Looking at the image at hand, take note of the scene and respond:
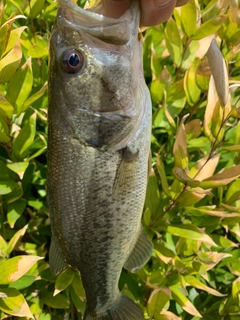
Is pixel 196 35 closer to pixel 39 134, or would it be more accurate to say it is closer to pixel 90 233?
pixel 39 134

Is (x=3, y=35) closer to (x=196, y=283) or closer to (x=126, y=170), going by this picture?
(x=126, y=170)

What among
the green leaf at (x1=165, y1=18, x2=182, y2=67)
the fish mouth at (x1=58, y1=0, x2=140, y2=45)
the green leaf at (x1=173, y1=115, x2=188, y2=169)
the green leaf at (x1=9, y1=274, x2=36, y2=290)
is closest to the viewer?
the fish mouth at (x1=58, y1=0, x2=140, y2=45)

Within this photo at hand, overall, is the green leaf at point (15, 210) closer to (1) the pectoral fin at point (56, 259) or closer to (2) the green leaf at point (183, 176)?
(1) the pectoral fin at point (56, 259)

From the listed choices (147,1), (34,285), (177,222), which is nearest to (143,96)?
(147,1)

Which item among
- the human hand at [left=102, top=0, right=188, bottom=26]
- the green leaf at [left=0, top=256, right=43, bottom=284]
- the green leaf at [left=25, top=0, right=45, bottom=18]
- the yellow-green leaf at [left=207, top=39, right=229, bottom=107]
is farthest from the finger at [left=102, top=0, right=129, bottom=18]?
the green leaf at [left=0, top=256, right=43, bottom=284]

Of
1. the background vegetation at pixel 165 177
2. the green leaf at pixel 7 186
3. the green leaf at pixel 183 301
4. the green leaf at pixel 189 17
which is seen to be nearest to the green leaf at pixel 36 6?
the background vegetation at pixel 165 177

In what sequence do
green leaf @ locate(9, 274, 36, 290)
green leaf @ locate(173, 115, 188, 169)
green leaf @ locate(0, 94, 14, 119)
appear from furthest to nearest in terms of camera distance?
green leaf @ locate(9, 274, 36, 290) < green leaf @ locate(173, 115, 188, 169) < green leaf @ locate(0, 94, 14, 119)

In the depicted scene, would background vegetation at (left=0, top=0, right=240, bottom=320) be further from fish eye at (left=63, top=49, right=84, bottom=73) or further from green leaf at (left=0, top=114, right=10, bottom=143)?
fish eye at (left=63, top=49, right=84, bottom=73)
